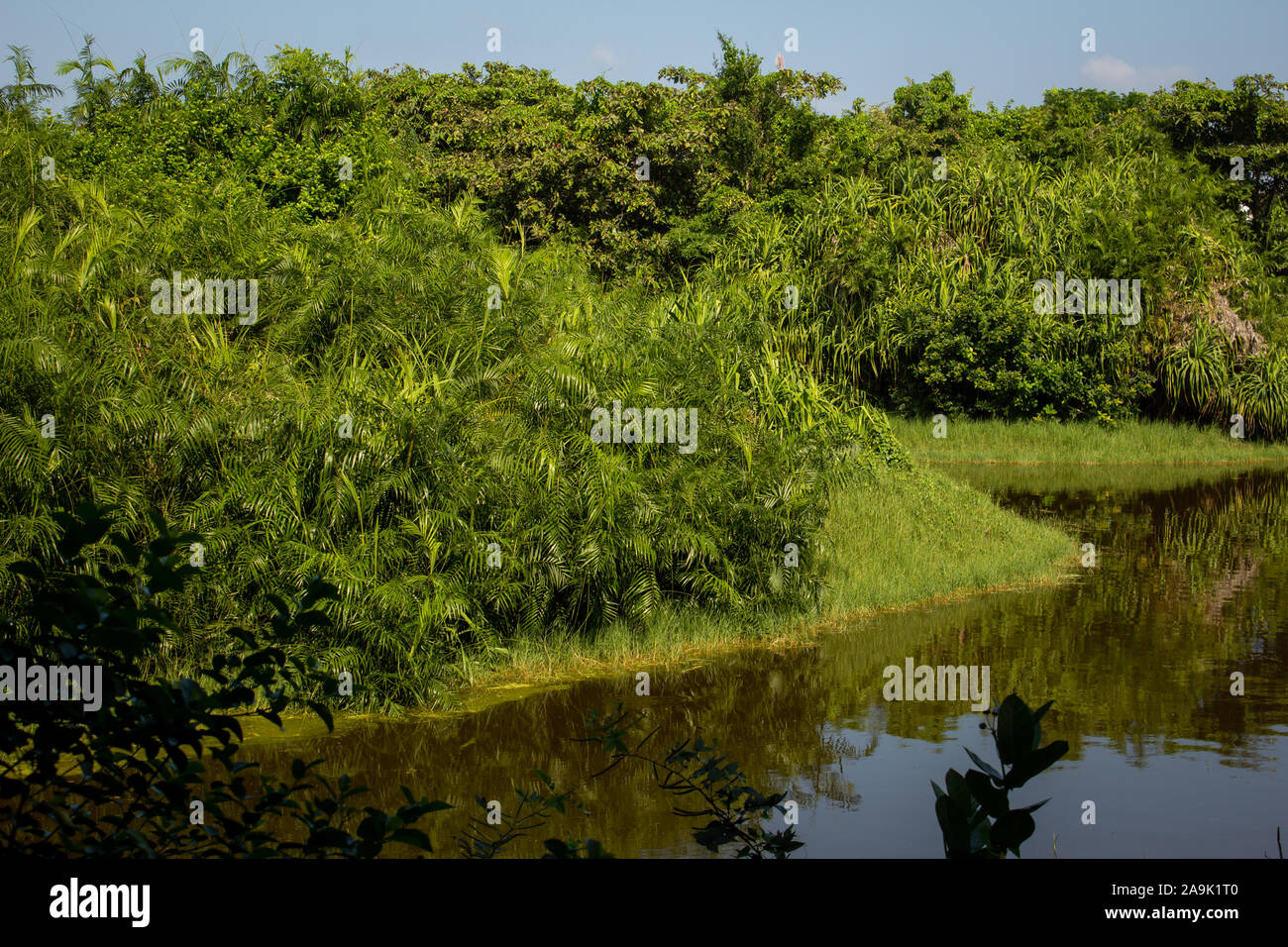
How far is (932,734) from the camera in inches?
316

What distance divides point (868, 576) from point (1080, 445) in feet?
41.4

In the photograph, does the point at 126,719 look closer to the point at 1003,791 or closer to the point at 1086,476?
the point at 1003,791

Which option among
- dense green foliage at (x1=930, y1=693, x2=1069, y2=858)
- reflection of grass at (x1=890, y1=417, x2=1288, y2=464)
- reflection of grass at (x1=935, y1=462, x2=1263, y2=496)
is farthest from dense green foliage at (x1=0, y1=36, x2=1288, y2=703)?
reflection of grass at (x1=890, y1=417, x2=1288, y2=464)

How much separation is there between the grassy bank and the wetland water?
278 millimetres

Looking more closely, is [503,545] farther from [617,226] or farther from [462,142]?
[462,142]

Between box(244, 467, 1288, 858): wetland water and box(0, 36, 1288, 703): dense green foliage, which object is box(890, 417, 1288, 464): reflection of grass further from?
box(244, 467, 1288, 858): wetland water

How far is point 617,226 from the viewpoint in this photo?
23.2m

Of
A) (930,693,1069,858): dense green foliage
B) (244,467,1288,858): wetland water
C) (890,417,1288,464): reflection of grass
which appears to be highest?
(890,417,1288,464): reflection of grass

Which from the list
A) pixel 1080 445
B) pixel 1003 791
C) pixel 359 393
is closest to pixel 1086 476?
pixel 1080 445

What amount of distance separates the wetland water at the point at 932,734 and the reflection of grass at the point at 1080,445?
1010cm

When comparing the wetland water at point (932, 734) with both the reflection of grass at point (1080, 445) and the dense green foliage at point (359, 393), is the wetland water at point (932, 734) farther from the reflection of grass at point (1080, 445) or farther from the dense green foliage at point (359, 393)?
the reflection of grass at point (1080, 445)

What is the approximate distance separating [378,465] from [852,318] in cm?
1738

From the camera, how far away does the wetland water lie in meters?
6.44
